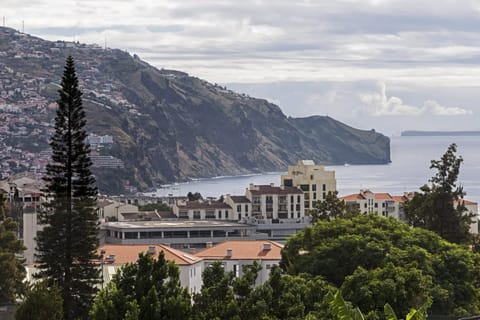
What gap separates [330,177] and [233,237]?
22.2 m

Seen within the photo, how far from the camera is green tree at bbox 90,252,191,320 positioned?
31.1 metres

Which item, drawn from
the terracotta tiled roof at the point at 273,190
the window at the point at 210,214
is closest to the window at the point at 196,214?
the window at the point at 210,214

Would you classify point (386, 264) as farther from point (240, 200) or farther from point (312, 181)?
point (312, 181)

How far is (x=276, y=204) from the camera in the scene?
314 ft

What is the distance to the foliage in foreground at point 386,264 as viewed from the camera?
36.8 m

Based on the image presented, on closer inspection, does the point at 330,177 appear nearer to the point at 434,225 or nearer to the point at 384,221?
the point at 434,225

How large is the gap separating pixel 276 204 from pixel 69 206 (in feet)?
179

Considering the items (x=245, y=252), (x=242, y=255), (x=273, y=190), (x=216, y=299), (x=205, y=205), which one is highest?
(x=273, y=190)

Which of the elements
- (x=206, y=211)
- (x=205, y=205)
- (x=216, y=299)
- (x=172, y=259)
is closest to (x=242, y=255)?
(x=172, y=259)

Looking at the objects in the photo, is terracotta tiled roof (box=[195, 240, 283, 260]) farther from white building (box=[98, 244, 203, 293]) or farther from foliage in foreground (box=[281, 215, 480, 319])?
foliage in foreground (box=[281, 215, 480, 319])

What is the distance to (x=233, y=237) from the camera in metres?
81.7

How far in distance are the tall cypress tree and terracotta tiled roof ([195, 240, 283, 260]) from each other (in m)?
16.8

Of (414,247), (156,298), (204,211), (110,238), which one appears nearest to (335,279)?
(414,247)

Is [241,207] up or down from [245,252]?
up
